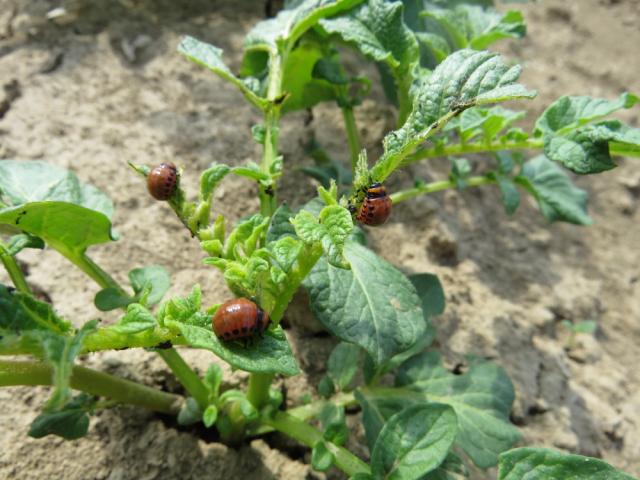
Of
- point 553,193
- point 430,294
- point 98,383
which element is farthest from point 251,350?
point 553,193

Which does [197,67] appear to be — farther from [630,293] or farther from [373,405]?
[630,293]

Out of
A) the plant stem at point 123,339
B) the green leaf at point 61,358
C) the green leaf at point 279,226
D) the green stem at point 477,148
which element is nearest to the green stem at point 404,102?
the green stem at point 477,148

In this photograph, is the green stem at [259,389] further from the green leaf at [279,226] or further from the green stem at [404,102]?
the green stem at [404,102]

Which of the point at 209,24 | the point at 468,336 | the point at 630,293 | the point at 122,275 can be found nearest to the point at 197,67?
the point at 209,24

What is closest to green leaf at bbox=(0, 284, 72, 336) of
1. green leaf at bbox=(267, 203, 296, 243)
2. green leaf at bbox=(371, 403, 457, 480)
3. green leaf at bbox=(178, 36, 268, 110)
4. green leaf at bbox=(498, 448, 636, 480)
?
green leaf at bbox=(267, 203, 296, 243)

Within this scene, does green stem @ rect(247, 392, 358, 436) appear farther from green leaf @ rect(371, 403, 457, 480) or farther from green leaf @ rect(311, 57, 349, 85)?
green leaf @ rect(311, 57, 349, 85)

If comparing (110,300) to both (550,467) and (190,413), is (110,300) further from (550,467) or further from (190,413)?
(550,467)

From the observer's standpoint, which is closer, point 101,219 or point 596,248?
point 101,219
